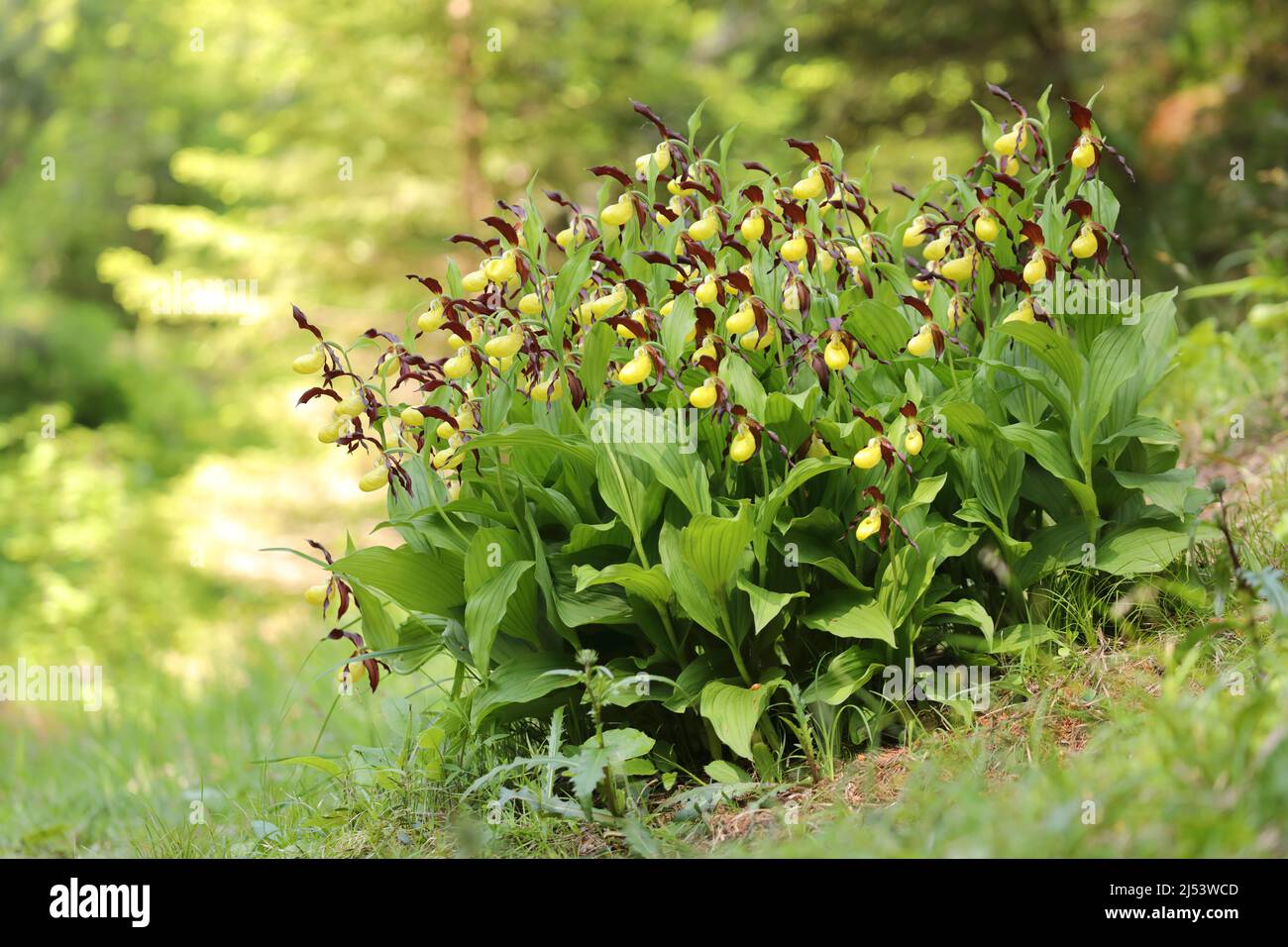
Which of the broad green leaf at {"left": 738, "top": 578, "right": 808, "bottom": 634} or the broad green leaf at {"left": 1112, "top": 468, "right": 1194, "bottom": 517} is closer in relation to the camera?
the broad green leaf at {"left": 738, "top": 578, "right": 808, "bottom": 634}

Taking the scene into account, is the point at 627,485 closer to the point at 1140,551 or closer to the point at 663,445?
the point at 663,445

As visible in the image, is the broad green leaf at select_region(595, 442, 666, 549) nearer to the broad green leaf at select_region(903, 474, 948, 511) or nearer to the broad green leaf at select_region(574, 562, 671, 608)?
the broad green leaf at select_region(574, 562, 671, 608)

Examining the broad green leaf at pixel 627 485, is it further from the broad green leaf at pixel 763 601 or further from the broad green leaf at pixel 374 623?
the broad green leaf at pixel 374 623

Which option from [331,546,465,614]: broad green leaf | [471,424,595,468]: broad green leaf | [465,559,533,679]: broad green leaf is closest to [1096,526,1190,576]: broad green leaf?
[471,424,595,468]: broad green leaf

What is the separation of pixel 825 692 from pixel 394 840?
95 cm

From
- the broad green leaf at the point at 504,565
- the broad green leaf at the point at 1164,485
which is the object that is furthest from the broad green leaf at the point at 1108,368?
the broad green leaf at the point at 504,565

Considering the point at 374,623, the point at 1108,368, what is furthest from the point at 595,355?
the point at 1108,368

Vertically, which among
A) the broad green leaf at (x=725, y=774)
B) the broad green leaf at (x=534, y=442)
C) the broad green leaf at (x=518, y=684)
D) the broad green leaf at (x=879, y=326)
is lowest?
the broad green leaf at (x=725, y=774)

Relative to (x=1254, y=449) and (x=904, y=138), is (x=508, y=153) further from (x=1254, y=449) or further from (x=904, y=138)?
(x=1254, y=449)

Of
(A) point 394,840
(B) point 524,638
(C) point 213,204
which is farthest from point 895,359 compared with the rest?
(C) point 213,204

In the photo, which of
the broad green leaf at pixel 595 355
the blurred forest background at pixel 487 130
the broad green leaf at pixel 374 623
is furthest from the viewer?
the blurred forest background at pixel 487 130

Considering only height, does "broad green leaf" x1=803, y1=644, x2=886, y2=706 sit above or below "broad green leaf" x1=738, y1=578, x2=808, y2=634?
below

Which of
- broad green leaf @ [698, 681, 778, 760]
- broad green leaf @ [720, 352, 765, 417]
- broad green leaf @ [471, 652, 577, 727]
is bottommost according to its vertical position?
broad green leaf @ [698, 681, 778, 760]

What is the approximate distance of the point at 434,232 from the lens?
7820mm
